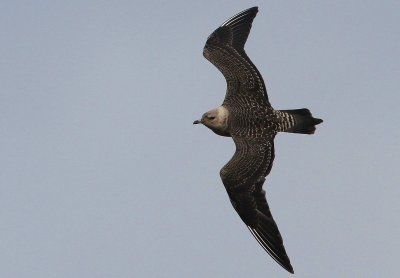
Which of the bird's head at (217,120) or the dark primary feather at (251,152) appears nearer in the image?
the dark primary feather at (251,152)

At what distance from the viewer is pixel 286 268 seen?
53.9 feet

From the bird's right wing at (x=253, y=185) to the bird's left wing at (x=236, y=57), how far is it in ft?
3.24

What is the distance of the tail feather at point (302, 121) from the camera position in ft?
56.0

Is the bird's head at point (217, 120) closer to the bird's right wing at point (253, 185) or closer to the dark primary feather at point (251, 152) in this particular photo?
the dark primary feather at point (251, 152)

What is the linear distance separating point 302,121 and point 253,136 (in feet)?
3.31

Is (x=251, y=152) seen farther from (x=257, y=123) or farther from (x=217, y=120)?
(x=217, y=120)

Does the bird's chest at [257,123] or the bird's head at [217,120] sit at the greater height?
the bird's head at [217,120]

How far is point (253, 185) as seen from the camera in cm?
1702

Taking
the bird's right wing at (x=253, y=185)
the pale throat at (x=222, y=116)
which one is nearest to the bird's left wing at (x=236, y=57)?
the pale throat at (x=222, y=116)

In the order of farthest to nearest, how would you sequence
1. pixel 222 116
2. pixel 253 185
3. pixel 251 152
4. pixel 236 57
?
1. pixel 236 57
2. pixel 222 116
3. pixel 251 152
4. pixel 253 185

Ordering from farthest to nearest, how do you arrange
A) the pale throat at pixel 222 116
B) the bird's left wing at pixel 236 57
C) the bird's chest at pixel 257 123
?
the pale throat at pixel 222 116
the bird's left wing at pixel 236 57
the bird's chest at pixel 257 123

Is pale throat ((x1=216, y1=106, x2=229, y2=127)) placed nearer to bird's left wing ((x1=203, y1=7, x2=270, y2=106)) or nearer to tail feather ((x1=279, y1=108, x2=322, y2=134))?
bird's left wing ((x1=203, y1=7, x2=270, y2=106))

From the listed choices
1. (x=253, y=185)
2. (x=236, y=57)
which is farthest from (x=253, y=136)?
(x=236, y=57)

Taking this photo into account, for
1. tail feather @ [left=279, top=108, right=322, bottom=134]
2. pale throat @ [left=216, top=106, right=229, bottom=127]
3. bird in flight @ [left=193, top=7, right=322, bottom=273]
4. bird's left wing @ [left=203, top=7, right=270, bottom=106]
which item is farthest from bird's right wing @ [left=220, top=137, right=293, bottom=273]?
bird's left wing @ [left=203, top=7, right=270, bottom=106]
